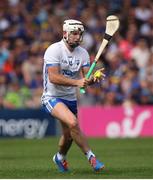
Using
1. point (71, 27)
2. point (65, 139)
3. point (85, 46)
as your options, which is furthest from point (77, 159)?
point (85, 46)

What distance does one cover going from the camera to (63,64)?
12.4m

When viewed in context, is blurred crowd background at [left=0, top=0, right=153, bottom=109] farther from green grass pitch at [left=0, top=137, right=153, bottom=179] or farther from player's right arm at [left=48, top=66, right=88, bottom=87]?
player's right arm at [left=48, top=66, right=88, bottom=87]

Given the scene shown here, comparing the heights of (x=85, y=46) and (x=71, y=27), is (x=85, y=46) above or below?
below

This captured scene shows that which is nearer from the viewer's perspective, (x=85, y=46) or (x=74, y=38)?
(x=74, y=38)

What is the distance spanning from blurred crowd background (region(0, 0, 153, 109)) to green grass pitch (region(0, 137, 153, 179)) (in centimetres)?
182

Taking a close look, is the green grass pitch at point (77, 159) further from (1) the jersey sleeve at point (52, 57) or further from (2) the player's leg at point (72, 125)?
(1) the jersey sleeve at point (52, 57)

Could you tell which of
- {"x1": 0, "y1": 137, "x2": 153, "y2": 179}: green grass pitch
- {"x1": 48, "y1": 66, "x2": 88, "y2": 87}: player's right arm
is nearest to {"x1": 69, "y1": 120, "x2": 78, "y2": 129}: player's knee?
{"x1": 48, "y1": 66, "x2": 88, "y2": 87}: player's right arm

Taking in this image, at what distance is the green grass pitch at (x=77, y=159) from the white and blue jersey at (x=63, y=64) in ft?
3.97

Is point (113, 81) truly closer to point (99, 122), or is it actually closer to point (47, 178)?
point (99, 122)

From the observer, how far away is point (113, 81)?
23.9 meters

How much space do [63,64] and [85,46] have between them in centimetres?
1257

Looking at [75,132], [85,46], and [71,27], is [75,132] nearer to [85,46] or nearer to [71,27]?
[71,27]

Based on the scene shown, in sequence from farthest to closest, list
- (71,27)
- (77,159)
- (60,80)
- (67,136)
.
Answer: (77,159) → (67,136) → (71,27) → (60,80)

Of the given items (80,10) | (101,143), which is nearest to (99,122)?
(101,143)
